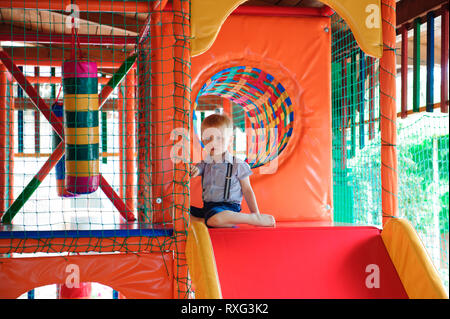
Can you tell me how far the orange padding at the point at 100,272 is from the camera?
2.48 m

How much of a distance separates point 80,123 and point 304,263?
139cm

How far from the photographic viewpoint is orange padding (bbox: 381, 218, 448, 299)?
6.87 feet

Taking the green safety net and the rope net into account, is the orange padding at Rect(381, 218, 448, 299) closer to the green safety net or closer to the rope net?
the rope net

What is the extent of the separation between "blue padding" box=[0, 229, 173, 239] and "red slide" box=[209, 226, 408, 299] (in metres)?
0.33

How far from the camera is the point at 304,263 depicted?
2.31 meters

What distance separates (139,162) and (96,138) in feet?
2.10

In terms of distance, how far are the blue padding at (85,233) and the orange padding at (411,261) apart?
3.63 ft

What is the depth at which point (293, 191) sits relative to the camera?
130 inches

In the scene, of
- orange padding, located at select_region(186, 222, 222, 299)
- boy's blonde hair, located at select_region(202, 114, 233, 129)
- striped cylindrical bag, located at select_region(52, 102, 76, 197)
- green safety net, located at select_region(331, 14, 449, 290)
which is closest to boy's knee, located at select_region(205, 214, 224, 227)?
orange padding, located at select_region(186, 222, 222, 299)

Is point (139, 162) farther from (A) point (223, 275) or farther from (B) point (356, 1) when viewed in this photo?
(B) point (356, 1)

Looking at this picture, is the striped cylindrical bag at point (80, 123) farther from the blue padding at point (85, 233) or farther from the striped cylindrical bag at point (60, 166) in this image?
the striped cylindrical bag at point (60, 166)

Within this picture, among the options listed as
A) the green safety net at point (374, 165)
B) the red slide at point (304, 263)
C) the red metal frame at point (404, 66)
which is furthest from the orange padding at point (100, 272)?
the red metal frame at point (404, 66)

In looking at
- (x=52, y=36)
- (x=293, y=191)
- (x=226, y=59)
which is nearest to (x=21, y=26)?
(x=52, y=36)

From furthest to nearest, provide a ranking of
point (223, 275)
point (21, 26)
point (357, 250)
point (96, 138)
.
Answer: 1. point (21, 26)
2. point (96, 138)
3. point (357, 250)
4. point (223, 275)
